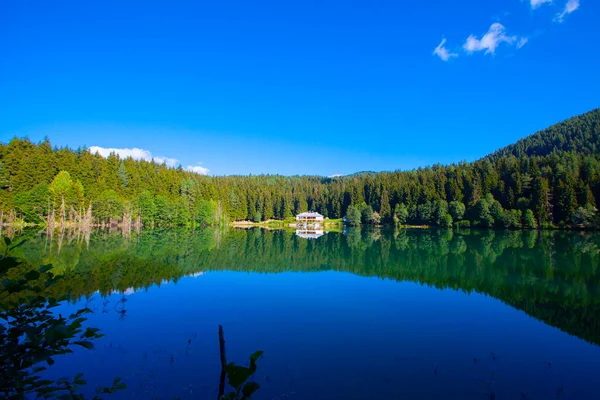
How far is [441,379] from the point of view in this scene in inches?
352

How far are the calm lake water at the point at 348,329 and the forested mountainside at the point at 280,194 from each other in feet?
159

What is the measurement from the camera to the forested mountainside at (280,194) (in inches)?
2571

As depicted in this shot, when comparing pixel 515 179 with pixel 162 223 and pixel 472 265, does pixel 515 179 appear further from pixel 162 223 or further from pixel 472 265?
pixel 162 223

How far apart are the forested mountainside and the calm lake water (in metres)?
48.4

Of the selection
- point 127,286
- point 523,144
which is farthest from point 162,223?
point 523,144

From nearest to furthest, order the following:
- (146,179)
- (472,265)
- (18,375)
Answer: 1. (18,375)
2. (472,265)
3. (146,179)

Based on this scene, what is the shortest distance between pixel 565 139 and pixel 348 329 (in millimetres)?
161570

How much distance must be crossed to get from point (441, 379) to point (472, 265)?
21.1 m

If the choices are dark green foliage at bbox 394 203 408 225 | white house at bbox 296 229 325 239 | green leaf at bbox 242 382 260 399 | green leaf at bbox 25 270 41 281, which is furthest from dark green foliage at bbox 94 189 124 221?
green leaf at bbox 242 382 260 399

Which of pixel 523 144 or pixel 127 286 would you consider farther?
pixel 523 144

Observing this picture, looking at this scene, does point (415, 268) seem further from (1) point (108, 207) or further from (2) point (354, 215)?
(2) point (354, 215)

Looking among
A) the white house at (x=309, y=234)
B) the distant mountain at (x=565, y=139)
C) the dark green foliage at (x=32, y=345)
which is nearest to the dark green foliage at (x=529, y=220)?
the white house at (x=309, y=234)

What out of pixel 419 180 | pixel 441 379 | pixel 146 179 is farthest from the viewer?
pixel 419 180

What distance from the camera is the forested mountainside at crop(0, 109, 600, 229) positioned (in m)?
65.3
